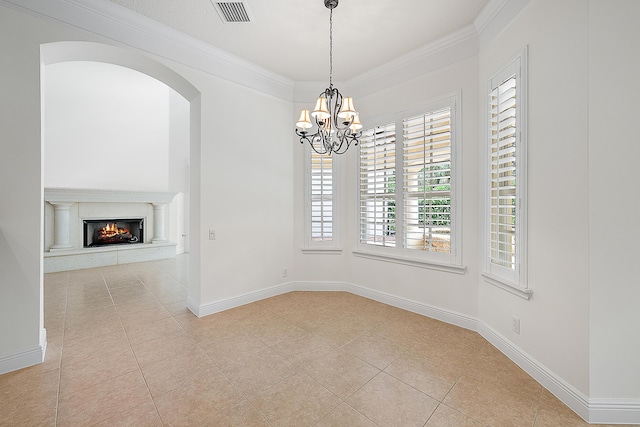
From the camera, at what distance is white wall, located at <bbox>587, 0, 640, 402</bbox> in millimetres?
1680

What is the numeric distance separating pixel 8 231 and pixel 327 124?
9.29ft

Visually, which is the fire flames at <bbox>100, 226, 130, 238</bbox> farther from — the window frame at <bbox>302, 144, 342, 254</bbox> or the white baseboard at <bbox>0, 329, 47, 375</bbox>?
the window frame at <bbox>302, 144, 342, 254</bbox>

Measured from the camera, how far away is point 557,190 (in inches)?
78.7

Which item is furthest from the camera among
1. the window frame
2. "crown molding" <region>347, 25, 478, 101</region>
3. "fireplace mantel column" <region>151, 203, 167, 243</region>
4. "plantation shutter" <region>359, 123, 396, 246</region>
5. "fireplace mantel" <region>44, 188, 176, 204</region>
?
"fireplace mantel column" <region>151, 203, 167, 243</region>

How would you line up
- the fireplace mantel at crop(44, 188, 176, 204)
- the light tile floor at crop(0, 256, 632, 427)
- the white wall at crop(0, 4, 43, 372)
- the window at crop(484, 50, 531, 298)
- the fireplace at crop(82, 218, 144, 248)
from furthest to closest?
the fireplace at crop(82, 218, 144, 248)
the fireplace mantel at crop(44, 188, 176, 204)
the window at crop(484, 50, 531, 298)
the white wall at crop(0, 4, 43, 372)
the light tile floor at crop(0, 256, 632, 427)

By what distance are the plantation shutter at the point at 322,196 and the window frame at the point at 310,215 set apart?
0.03m

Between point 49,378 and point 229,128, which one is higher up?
point 229,128

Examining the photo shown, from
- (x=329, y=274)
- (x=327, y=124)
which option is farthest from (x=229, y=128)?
(x=329, y=274)

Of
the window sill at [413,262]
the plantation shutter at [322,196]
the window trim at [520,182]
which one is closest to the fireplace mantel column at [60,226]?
the plantation shutter at [322,196]

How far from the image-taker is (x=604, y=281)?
174 centimetres

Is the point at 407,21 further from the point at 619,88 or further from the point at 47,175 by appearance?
the point at 47,175

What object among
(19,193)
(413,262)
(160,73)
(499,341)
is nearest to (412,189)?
(413,262)

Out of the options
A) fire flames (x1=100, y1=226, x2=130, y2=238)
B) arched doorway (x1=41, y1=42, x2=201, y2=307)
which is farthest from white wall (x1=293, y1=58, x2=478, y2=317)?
fire flames (x1=100, y1=226, x2=130, y2=238)

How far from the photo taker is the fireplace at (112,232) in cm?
657
